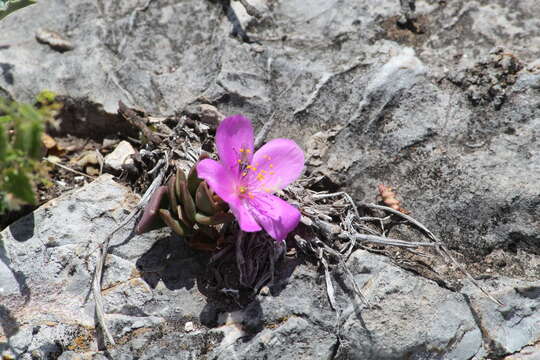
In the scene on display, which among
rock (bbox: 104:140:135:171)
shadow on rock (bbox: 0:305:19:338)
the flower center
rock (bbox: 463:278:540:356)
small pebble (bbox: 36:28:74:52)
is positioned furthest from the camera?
small pebble (bbox: 36:28:74:52)

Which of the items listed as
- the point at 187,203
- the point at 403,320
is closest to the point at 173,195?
the point at 187,203

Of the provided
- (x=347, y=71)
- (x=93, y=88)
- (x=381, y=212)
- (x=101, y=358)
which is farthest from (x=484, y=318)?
(x=93, y=88)

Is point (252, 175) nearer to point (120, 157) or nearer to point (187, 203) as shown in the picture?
point (187, 203)

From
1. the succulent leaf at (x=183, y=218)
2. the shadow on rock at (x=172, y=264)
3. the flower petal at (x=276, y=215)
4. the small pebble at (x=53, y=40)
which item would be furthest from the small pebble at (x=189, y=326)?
the small pebble at (x=53, y=40)

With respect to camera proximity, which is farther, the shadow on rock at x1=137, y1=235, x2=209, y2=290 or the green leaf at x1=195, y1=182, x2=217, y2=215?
the shadow on rock at x1=137, y1=235, x2=209, y2=290

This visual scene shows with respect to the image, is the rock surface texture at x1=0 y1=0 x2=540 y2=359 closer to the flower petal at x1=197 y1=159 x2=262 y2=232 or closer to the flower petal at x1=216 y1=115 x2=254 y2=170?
the flower petal at x1=197 y1=159 x2=262 y2=232

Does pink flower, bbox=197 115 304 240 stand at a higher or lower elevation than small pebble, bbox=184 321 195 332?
higher

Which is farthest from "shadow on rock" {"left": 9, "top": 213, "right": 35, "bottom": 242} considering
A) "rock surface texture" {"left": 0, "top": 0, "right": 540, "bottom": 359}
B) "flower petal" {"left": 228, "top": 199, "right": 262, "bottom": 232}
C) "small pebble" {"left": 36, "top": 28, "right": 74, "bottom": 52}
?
"small pebble" {"left": 36, "top": 28, "right": 74, "bottom": 52}

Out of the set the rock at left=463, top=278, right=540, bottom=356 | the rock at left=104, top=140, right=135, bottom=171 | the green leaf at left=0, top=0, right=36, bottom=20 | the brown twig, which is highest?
the green leaf at left=0, top=0, right=36, bottom=20
